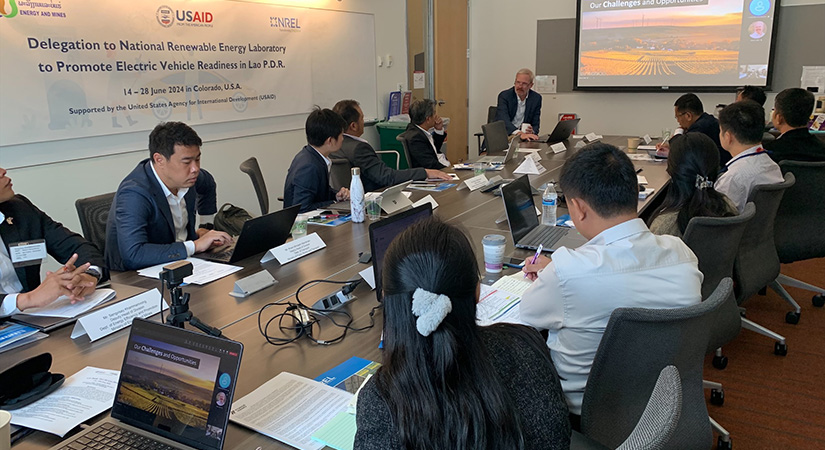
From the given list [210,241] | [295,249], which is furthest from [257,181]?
[295,249]

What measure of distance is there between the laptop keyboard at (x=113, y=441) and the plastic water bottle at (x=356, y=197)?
175 centimetres

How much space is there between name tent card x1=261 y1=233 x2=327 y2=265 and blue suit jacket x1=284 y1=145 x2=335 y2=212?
0.84 m

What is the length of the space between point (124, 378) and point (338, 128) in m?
2.37

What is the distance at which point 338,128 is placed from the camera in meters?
3.42

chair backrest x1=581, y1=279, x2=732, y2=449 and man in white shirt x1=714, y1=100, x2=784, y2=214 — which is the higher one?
man in white shirt x1=714, y1=100, x2=784, y2=214

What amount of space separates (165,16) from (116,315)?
3.25m

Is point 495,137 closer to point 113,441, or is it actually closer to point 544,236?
point 544,236

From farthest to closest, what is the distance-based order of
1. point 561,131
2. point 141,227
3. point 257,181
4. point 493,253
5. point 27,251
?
point 561,131, point 257,181, point 141,227, point 493,253, point 27,251

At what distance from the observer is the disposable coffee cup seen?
6.88ft

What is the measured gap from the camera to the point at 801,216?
3.11 meters

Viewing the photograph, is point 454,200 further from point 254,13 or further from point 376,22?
point 376,22

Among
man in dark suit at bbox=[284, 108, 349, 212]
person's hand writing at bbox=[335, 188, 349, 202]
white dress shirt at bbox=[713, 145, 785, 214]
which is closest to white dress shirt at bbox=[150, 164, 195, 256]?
man in dark suit at bbox=[284, 108, 349, 212]

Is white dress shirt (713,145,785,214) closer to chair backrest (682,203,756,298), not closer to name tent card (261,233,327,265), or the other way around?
chair backrest (682,203,756,298)

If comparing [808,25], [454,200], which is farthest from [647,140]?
[454,200]
